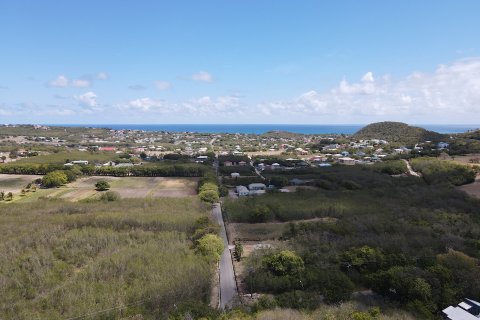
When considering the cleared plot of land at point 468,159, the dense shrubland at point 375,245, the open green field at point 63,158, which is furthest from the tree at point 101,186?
the cleared plot of land at point 468,159

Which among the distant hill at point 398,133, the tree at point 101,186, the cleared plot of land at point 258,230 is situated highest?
the distant hill at point 398,133

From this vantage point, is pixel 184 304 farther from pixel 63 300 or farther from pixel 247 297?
pixel 63 300

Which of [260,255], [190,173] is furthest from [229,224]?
[190,173]

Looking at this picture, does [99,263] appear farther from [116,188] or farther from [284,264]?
[116,188]

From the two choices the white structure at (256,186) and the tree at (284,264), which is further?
the white structure at (256,186)

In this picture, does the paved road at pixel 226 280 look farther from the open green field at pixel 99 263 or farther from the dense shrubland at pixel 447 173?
the dense shrubland at pixel 447 173

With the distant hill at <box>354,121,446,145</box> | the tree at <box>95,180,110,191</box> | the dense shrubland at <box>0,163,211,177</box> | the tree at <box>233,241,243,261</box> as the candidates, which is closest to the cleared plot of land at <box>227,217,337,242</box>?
the tree at <box>233,241,243,261</box>
